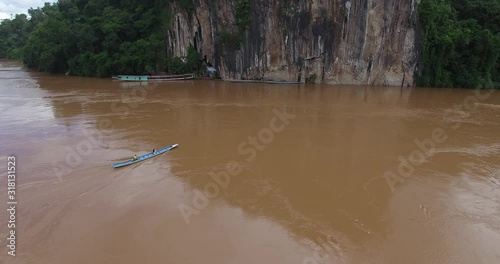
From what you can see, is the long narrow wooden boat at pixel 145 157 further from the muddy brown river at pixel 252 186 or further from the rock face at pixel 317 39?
the rock face at pixel 317 39

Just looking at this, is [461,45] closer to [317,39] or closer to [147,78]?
[317,39]

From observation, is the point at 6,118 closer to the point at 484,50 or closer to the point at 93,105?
the point at 93,105

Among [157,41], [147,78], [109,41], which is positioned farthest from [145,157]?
[109,41]

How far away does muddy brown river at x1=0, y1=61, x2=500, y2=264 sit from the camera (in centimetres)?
582

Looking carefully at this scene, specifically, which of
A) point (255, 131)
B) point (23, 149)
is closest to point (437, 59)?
point (255, 131)

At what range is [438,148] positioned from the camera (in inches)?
412

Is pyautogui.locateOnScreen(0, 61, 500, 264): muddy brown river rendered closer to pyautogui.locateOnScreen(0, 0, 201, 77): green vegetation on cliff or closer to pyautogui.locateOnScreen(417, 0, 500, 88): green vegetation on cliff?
pyautogui.locateOnScreen(417, 0, 500, 88): green vegetation on cliff

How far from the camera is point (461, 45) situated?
2091 centimetres

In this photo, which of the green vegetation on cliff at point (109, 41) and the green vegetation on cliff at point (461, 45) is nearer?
the green vegetation on cliff at point (461, 45)

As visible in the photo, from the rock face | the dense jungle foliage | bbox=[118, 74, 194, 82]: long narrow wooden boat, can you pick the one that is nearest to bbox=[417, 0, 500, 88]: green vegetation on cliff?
the dense jungle foliage

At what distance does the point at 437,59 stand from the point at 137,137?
60.1 feet

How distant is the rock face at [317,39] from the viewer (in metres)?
20.5

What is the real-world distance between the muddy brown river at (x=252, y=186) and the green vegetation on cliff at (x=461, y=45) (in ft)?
21.3

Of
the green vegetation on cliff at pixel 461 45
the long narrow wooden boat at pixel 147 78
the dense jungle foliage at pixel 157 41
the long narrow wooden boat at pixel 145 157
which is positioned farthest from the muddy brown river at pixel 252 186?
the long narrow wooden boat at pixel 147 78
